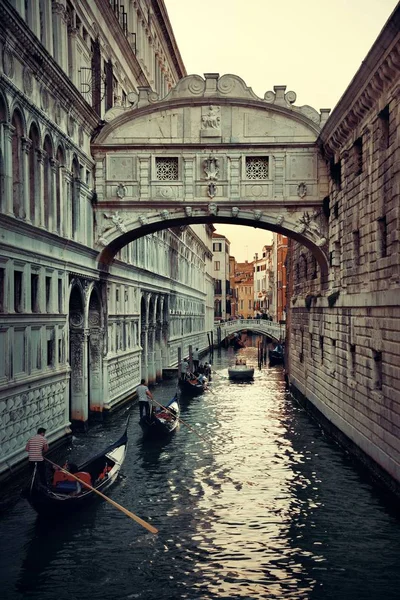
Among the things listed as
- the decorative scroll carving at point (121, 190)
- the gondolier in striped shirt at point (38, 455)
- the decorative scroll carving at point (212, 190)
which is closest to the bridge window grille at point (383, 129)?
the decorative scroll carving at point (212, 190)

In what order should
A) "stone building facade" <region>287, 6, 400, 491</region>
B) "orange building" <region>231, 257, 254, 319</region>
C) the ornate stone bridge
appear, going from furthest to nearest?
"orange building" <region>231, 257, 254, 319</region> → the ornate stone bridge → "stone building facade" <region>287, 6, 400, 491</region>

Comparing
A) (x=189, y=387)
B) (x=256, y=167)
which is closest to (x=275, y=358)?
(x=189, y=387)

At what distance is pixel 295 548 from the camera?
460 inches

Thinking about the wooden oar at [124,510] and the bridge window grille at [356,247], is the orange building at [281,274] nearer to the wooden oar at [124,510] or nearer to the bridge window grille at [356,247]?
the bridge window grille at [356,247]

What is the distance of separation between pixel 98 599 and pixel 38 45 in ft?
34.3

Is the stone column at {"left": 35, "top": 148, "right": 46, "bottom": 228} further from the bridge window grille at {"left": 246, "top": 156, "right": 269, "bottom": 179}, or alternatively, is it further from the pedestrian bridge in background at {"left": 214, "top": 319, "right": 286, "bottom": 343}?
the pedestrian bridge in background at {"left": 214, "top": 319, "right": 286, "bottom": 343}

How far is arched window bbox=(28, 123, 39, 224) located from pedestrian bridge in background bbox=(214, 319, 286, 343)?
146 feet

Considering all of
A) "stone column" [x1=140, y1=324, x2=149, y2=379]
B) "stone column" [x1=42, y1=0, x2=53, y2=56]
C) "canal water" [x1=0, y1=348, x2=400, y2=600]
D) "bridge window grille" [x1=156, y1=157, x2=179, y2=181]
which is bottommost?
"canal water" [x1=0, y1=348, x2=400, y2=600]

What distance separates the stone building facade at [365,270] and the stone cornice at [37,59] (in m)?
6.19

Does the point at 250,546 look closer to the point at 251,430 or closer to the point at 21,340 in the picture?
the point at 21,340

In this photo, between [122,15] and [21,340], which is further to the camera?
[122,15]

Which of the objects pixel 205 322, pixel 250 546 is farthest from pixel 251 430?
pixel 205 322

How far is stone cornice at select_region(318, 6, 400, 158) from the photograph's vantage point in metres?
13.5

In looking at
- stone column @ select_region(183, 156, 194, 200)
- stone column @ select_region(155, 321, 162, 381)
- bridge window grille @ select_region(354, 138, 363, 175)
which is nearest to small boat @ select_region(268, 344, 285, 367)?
stone column @ select_region(155, 321, 162, 381)
